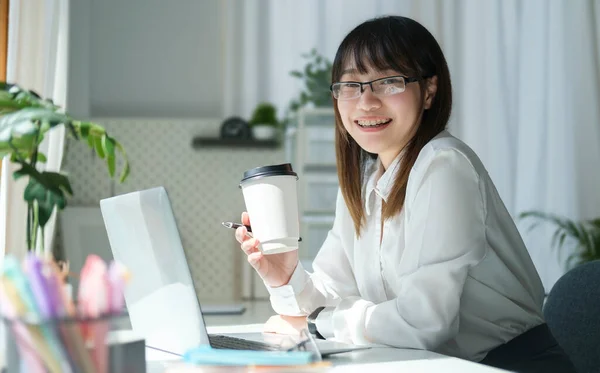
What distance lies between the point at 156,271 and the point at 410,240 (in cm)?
53

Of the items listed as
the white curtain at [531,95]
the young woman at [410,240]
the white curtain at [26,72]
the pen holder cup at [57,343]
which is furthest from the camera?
the white curtain at [531,95]

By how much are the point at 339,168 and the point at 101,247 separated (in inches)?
137

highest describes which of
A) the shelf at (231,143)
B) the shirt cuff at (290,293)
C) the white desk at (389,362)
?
the shelf at (231,143)

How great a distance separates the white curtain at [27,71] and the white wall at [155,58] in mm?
1952

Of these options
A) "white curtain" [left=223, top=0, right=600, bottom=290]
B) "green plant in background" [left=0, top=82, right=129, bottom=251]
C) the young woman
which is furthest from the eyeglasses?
"white curtain" [left=223, top=0, right=600, bottom=290]

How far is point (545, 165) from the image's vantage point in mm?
4738

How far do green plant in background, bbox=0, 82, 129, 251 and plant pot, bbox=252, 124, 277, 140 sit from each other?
3837 mm

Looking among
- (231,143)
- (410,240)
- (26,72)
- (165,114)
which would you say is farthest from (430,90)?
(165,114)

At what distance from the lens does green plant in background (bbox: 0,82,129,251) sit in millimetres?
952

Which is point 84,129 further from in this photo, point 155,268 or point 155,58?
point 155,58

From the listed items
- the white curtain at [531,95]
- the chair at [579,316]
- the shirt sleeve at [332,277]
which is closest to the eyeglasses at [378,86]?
the shirt sleeve at [332,277]

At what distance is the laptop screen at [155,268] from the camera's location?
1082 millimetres

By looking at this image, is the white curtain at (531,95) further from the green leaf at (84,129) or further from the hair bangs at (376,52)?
the green leaf at (84,129)

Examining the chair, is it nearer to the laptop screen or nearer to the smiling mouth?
the smiling mouth
